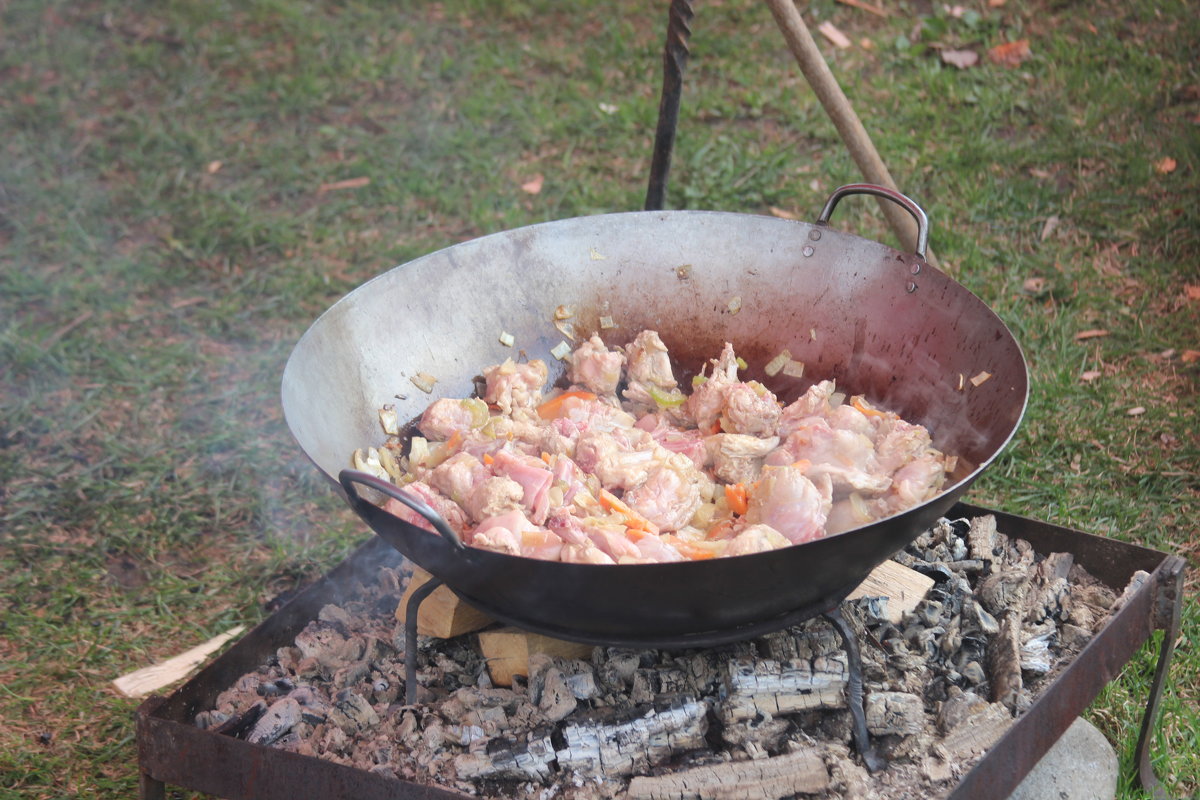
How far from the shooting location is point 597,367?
3045 mm

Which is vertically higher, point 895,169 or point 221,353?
point 895,169

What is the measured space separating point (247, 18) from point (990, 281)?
5422 millimetres

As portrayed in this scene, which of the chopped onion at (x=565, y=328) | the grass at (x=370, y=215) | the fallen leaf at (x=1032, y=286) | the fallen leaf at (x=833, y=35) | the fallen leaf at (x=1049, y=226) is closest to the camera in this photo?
the chopped onion at (x=565, y=328)

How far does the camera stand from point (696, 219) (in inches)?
122

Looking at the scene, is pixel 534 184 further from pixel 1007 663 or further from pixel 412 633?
pixel 1007 663

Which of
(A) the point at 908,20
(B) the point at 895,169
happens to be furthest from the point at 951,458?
(A) the point at 908,20

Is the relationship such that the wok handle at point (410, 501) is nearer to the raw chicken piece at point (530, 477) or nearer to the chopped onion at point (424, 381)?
the raw chicken piece at point (530, 477)

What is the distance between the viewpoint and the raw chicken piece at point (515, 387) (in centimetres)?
292

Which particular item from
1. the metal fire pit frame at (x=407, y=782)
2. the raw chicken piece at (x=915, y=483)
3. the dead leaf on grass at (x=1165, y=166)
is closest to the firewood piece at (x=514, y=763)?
the metal fire pit frame at (x=407, y=782)

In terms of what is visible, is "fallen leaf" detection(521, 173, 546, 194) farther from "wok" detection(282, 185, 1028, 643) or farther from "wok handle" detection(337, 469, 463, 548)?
"wok handle" detection(337, 469, 463, 548)

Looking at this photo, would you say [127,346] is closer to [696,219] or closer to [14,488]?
[14,488]

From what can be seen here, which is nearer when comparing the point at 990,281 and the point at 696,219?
the point at 696,219

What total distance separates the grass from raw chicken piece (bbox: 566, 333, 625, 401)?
1.39 metres

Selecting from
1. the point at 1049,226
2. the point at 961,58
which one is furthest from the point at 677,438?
the point at 961,58
